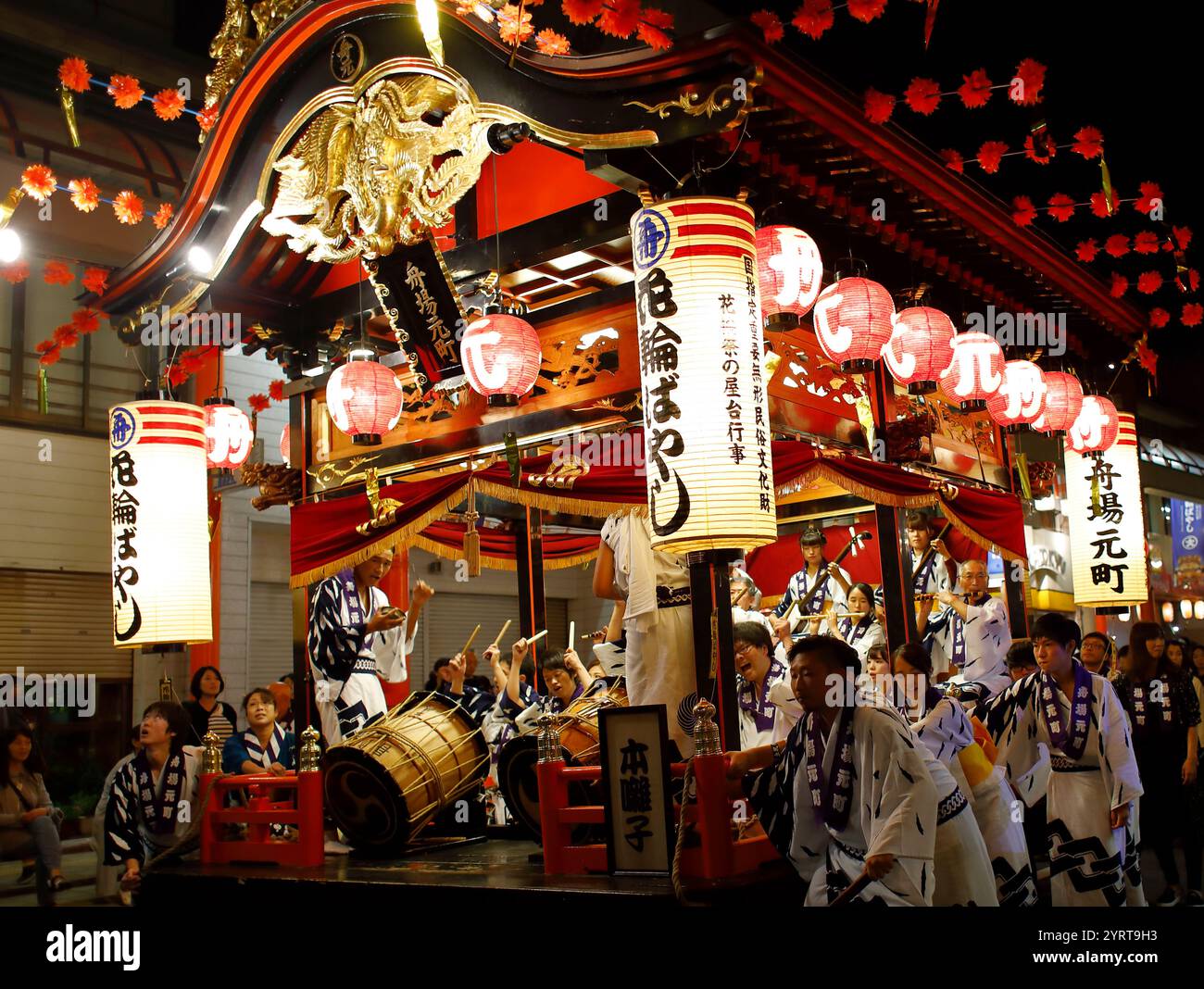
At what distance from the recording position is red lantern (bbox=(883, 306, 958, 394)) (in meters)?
7.65

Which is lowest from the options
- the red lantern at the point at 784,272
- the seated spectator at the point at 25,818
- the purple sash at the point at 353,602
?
the seated spectator at the point at 25,818

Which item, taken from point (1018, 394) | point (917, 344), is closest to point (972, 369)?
point (917, 344)

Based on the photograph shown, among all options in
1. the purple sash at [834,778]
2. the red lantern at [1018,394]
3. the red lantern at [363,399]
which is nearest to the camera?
the purple sash at [834,778]

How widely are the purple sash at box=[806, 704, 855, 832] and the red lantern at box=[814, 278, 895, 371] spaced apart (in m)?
3.05

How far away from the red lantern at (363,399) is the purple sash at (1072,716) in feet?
15.5

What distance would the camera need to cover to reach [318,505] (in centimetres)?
833

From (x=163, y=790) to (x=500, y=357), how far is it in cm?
362

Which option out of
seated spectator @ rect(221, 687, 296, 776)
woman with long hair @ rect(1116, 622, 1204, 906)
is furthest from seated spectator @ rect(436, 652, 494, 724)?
woman with long hair @ rect(1116, 622, 1204, 906)

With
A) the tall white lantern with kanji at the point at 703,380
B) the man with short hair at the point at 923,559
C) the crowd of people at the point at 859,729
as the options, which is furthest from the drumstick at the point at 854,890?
the man with short hair at the point at 923,559

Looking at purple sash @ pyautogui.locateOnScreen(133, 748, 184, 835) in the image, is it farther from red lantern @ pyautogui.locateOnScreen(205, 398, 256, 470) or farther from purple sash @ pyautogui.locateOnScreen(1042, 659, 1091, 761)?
purple sash @ pyautogui.locateOnScreen(1042, 659, 1091, 761)

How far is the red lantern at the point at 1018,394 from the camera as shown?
340 inches

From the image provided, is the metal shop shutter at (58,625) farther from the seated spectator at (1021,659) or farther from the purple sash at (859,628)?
the seated spectator at (1021,659)

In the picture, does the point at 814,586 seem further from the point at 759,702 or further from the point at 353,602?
the point at 353,602
